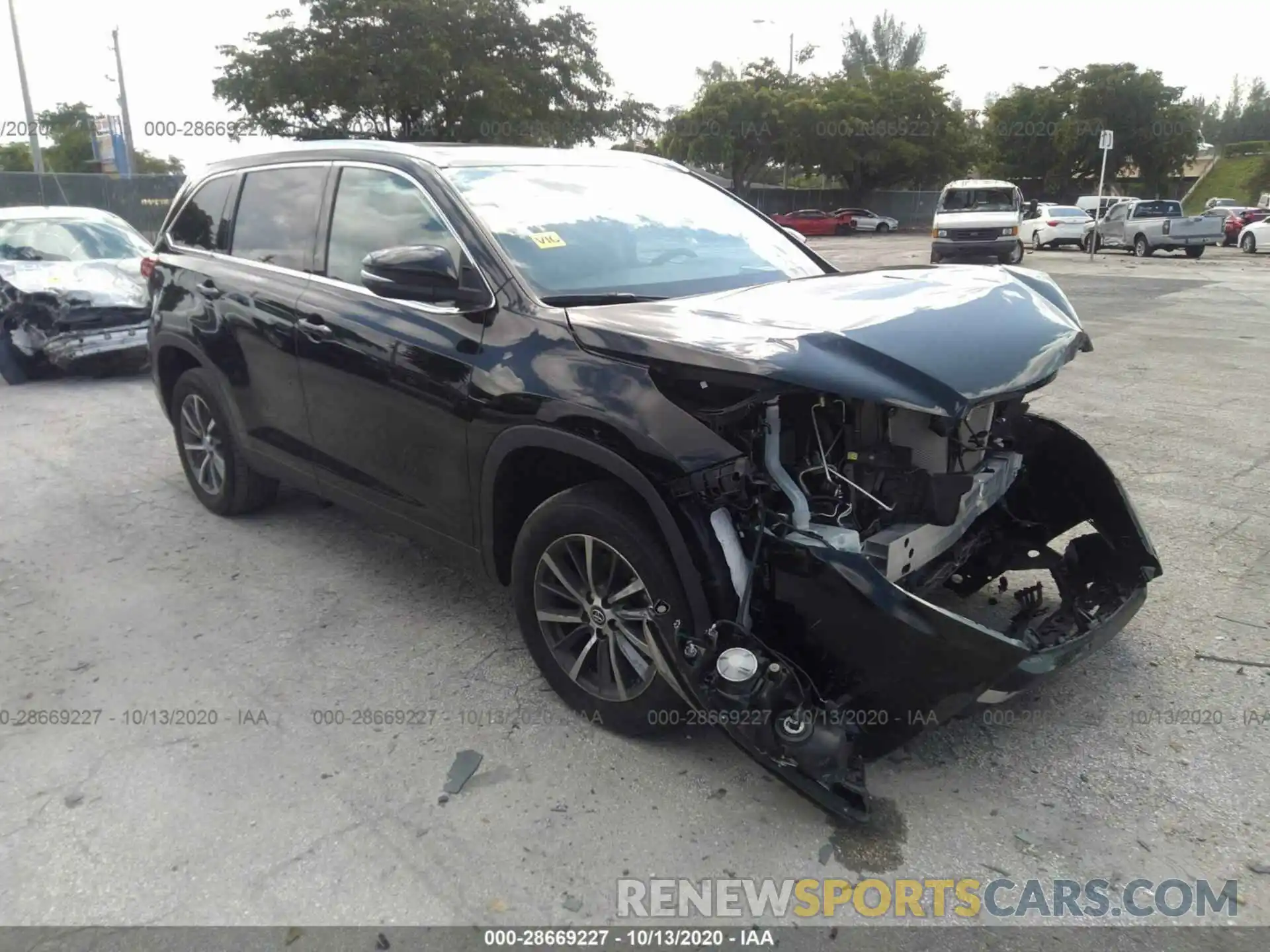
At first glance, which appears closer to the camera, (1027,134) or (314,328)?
(314,328)

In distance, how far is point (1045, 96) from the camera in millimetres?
51375

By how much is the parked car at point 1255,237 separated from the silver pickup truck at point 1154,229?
1.09 metres

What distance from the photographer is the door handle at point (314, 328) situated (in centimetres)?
394

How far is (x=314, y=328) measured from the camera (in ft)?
13.1

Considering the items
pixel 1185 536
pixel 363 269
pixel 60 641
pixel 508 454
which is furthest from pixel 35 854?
pixel 1185 536

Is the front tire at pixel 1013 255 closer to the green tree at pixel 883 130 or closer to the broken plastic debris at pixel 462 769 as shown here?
the broken plastic debris at pixel 462 769

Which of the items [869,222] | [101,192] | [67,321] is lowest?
[869,222]

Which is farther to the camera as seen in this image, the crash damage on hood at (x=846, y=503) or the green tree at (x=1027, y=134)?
the green tree at (x=1027, y=134)

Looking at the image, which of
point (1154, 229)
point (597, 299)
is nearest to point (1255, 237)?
point (1154, 229)

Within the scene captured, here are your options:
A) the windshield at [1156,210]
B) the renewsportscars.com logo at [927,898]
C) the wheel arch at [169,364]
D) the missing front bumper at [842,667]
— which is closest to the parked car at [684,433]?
the missing front bumper at [842,667]

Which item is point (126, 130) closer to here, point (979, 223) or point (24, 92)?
point (24, 92)

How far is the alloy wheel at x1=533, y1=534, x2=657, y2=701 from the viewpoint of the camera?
3.03 metres

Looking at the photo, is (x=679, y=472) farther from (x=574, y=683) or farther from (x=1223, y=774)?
(x=1223, y=774)

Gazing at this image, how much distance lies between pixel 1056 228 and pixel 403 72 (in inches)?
836
